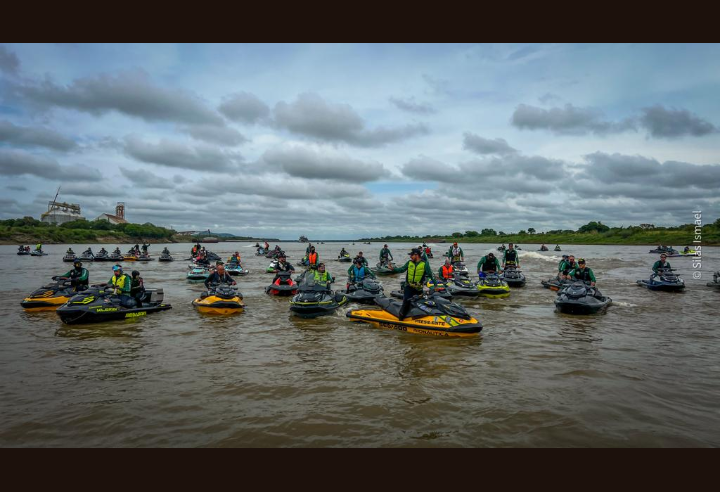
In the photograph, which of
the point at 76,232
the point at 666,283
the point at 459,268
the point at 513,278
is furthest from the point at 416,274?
the point at 76,232

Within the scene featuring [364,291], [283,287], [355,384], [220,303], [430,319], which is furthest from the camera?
[283,287]

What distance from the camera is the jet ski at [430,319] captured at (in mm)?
10961

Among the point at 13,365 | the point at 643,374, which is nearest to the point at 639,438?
the point at 643,374

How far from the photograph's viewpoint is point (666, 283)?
19.8 metres

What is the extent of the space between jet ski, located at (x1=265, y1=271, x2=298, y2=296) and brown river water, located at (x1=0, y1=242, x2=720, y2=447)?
211 inches

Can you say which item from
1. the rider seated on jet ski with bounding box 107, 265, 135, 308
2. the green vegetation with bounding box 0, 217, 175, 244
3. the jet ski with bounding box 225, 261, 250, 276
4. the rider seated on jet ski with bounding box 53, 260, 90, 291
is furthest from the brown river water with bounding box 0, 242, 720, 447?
the green vegetation with bounding box 0, 217, 175, 244

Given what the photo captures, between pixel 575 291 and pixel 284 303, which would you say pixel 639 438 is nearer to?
pixel 575 291

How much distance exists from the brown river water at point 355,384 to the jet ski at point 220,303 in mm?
1039

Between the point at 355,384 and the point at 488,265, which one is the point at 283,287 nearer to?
the point at 488,265

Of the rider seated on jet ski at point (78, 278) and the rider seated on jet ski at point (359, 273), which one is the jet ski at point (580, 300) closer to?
the rider seated on jet ski at point (359, 273)

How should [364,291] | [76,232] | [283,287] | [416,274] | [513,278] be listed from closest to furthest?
[416,274] < [364,291] < [283,287] < [513,278] < [76,232]

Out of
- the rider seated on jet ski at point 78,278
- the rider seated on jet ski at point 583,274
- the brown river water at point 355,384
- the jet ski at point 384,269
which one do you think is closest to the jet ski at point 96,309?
the brown river water at point 355,384

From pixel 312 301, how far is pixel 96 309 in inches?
272

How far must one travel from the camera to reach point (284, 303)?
56.2 feet
